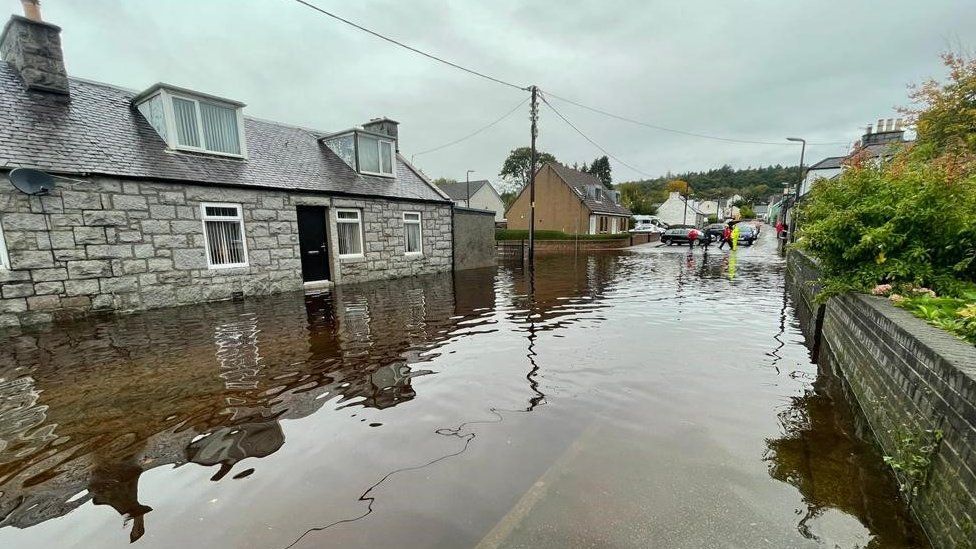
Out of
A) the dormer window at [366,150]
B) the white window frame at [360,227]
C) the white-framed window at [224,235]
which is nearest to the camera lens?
the white-framed window at [224,235]

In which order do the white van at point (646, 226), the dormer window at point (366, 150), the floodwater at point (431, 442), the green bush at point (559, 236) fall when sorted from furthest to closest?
1. the white van at point (646, 226)
2. the green bush at point (559, 236)
3. the dormer window at point (366, 150)
4. the floodwater at point (431, 442)

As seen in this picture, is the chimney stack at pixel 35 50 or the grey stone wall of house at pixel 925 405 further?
the chimney stack at pixel 35 50

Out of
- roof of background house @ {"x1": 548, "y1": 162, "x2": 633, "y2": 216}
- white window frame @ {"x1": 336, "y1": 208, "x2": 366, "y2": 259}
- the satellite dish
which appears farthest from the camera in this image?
roof of background house @ {"x1": 548, "y1": 162, "x2": 633, "y2": 216}

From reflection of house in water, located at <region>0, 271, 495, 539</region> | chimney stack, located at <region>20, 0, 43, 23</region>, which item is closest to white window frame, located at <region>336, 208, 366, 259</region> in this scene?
reflection of house in water, located at <region>0, 271, 495, 539</region>

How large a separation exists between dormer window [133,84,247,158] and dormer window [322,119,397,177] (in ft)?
12.2

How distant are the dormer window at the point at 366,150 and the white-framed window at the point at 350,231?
7.28ft

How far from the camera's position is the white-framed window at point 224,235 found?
10023 mm

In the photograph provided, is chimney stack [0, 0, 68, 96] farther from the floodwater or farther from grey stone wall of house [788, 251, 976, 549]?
grey stone wall of house [788, 251, 976, 549]

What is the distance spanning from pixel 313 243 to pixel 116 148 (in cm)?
489

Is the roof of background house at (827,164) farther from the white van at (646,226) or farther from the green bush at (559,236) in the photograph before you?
the green bush at (559,236)

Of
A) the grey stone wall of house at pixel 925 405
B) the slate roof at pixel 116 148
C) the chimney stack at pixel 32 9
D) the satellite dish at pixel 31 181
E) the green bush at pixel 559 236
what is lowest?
the grey stone wall of house at pixel 925 405

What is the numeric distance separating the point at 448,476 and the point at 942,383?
11.3 feet

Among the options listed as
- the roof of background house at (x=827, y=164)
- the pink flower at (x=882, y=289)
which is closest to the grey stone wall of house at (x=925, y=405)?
the pink flower at (x=882, y=289)

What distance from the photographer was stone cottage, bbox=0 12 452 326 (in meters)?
7.87
